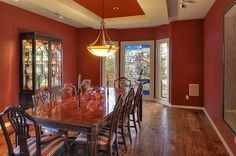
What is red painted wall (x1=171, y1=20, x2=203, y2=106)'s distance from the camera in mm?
5719

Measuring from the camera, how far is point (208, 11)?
473 centimetres

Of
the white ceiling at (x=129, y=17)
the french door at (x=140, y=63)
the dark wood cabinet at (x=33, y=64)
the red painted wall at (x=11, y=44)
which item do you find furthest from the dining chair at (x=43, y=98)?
the french door at (x=140, y=63)

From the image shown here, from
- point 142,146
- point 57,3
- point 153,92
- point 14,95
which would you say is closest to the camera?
point 142,146

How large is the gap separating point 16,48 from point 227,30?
14.1ft

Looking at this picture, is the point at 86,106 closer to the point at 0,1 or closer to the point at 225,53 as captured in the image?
the point at 225,53

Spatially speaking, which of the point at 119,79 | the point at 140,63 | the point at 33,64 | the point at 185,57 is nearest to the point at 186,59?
the point at 185,57

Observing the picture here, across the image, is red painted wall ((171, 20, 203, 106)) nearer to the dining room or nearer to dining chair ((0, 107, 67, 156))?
the dining room

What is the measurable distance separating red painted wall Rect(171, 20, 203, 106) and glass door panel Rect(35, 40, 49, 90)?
12.2 ft

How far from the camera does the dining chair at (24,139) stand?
180 cm

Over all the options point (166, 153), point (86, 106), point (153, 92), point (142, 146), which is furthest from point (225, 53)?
point (153, 92)

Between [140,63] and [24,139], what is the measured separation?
5586 millimetres

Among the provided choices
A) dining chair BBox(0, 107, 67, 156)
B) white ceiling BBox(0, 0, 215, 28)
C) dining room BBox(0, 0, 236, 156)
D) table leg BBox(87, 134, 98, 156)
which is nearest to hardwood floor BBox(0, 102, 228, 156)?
dining room BBox(0, 0, 236, 156)

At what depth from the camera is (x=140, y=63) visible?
7027 mm

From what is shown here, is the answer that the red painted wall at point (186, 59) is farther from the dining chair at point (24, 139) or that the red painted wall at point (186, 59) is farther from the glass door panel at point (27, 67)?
the dining chair at point (24, 139)
